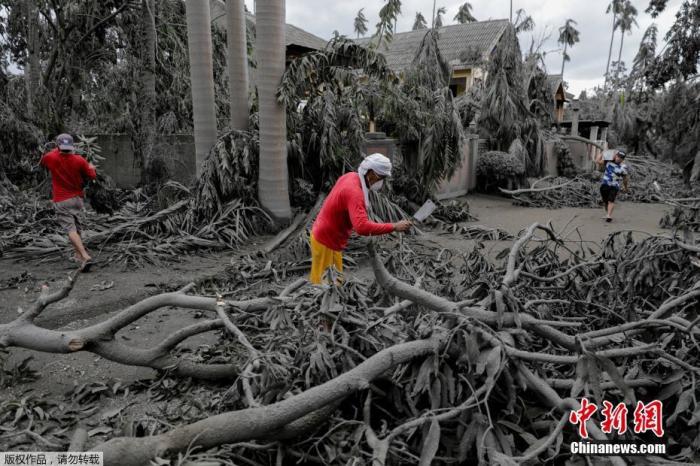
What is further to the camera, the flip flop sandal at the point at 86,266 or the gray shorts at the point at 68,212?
the flip flop sandal at the point at 86,266

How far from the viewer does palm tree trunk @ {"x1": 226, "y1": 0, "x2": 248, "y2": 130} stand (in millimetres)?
9109

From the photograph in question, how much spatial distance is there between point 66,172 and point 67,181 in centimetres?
11

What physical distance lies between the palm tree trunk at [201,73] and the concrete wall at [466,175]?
24.2 ft

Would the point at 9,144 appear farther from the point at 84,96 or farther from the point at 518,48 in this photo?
the point at 518,48

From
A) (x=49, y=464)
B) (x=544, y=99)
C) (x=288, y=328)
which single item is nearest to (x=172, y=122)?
(x=288, y=328)

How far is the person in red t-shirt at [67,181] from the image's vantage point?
6508mm

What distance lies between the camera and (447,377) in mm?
2920

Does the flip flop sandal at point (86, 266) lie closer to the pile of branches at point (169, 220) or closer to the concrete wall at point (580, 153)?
the pile of branches at point (169, 220)

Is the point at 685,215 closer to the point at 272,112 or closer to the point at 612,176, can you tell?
the point at 612,176

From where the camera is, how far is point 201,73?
9055 millimetres

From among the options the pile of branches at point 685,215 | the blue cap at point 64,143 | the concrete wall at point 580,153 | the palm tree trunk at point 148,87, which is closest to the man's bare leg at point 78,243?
the blue cap at point 64,143

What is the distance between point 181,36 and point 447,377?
1204cm

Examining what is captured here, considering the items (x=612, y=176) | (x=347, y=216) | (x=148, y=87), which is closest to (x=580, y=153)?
(x=612, y=176)

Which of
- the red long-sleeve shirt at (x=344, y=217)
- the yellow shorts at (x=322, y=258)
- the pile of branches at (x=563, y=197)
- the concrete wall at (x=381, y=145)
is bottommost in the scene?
the pile of branches at (x=563, y=197)
